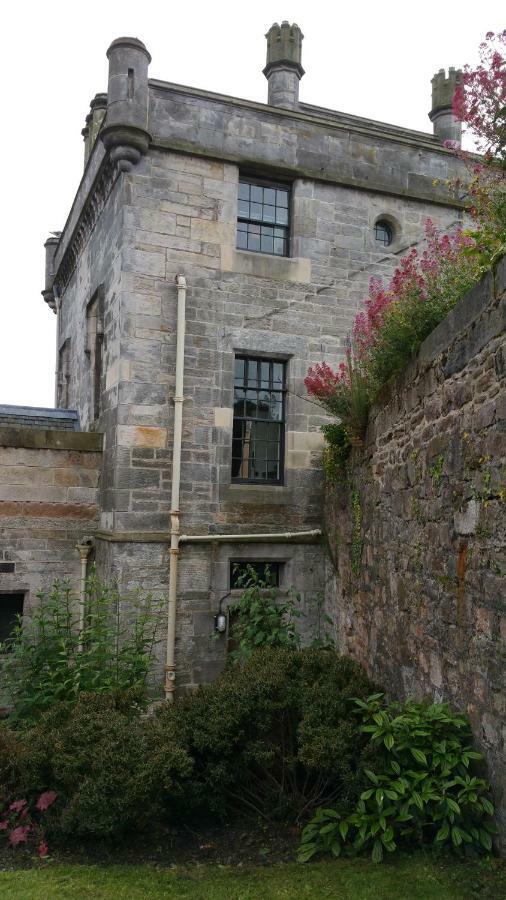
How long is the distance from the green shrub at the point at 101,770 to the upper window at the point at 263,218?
7.24 metres

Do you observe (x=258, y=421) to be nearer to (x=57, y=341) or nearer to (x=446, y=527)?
(x=446, y=527)

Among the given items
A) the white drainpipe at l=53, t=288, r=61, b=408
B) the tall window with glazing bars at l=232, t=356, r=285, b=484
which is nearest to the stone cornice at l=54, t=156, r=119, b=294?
the white drainpipe at l=53, t=288, r=61, b=408

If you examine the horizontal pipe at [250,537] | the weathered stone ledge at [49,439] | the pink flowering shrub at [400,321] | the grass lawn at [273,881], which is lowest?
the grass lawn at [273,881]

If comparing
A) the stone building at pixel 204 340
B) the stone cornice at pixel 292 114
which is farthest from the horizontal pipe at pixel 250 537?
the stone cornice at pixel 292 114

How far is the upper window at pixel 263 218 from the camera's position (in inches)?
405

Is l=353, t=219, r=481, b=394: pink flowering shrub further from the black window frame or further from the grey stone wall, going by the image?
the black window frame

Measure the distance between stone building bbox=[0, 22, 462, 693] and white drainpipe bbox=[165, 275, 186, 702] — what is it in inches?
1.0

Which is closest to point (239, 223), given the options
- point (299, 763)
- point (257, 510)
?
point (257, 510)

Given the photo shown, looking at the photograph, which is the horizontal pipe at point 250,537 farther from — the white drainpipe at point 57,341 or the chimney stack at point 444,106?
the chimney stack at point 444,106

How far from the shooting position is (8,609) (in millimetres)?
9938

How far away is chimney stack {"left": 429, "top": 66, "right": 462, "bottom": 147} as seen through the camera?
1305 cm

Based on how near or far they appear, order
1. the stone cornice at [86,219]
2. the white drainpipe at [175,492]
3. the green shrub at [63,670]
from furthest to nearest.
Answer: the stone cornice at [86,219], the white drainpipe at [175,492], the green shrub at [63,670]

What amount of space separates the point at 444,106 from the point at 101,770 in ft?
43.1

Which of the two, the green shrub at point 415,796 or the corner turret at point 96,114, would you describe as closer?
the green shrub at point 415,796
